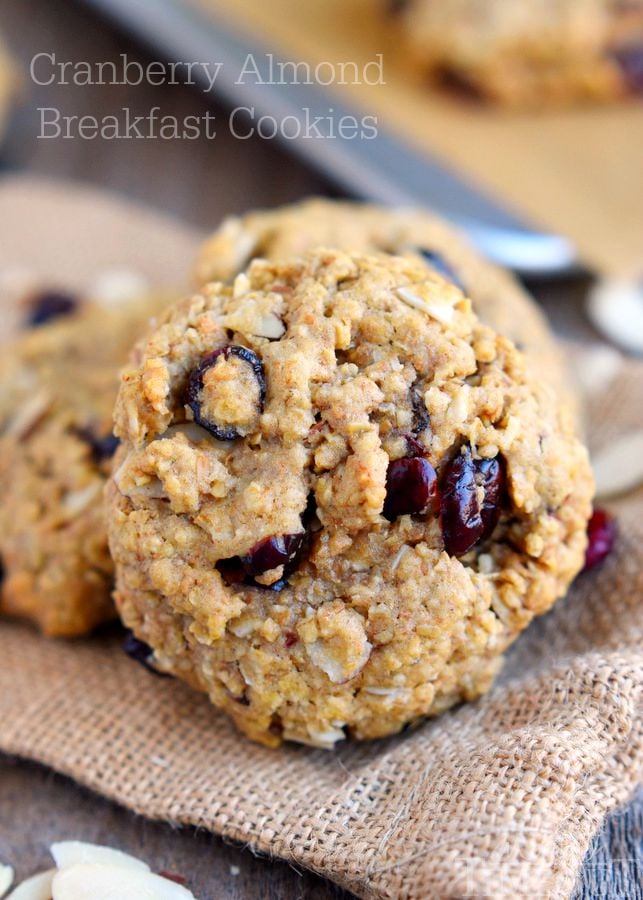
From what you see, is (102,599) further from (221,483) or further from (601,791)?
(601,791)

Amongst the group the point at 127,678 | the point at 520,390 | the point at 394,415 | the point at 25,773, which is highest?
the point at 520,390

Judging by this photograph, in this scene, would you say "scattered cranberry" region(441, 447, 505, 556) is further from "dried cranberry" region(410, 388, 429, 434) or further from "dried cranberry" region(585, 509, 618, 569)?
"dried cranberry" region(585, 509, 618, 569)

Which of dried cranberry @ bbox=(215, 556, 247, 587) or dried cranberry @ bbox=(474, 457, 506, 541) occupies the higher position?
dried cranberry @ bbox=(474, 457, 506, 541)

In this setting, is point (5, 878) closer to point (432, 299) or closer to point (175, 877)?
point (175, 877)

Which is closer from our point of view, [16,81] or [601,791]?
[601,791]

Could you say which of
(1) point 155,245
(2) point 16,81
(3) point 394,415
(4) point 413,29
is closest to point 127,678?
(3) point 394,415

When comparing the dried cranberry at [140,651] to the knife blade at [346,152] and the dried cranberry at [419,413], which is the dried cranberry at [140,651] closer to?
the dried cranberry at [419,413]

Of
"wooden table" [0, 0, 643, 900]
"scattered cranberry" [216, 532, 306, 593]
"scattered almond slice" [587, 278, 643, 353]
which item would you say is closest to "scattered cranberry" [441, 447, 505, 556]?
"scattered cranberry" [216, 532, 306, 593]
